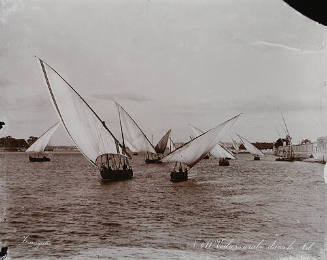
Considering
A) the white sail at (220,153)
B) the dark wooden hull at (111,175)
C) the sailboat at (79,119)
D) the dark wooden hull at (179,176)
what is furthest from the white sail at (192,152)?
the white sail at (220,153)

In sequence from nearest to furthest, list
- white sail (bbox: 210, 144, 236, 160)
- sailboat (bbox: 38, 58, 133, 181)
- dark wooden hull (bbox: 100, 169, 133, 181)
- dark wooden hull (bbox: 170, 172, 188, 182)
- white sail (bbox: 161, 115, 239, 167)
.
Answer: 1. sailboat (bbox: 38, 58, 133, 181)
2. white sail (bbox: 161, 115, 239, 167)
3. dark wooden hull (bbox: 170, 172, 188, 182)
4. dark wooden hull (bbox: 100, 169, 133, 181)
5. white sail (bbox: 210, 144, 236, 160)

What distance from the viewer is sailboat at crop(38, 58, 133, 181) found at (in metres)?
3.81

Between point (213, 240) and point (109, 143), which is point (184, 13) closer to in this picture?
point (213, 240)

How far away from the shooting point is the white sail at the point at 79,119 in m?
3.84

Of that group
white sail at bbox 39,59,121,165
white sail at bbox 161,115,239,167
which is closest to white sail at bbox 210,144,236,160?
white sail at bbox 161,115,239,167

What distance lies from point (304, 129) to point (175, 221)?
1413mm

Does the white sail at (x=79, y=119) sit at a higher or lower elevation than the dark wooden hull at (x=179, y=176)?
higher

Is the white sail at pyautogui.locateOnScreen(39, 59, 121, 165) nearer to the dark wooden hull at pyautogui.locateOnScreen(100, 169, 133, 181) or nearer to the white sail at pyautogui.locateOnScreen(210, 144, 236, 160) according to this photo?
the dark wooden hull at pyautogui.locateOnScreen(100, 169, 133, 181)

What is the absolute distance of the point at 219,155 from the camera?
53.9 ft

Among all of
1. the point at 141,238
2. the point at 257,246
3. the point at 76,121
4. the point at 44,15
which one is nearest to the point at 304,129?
the point at 257,246

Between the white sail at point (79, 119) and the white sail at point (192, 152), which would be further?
the white sail at point (192, 152)

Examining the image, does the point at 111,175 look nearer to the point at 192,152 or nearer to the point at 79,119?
the point at 192,152

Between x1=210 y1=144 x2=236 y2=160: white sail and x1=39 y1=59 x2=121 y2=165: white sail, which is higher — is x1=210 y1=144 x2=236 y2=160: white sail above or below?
below

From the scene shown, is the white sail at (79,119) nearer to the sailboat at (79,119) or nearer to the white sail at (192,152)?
the sailboat at (79,119)
